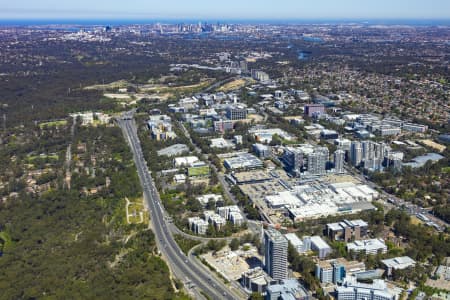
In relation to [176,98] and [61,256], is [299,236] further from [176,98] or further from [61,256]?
[176,98]

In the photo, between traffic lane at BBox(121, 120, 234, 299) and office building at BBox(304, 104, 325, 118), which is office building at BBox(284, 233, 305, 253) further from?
office building at BBox(304, 104, 325, 118)

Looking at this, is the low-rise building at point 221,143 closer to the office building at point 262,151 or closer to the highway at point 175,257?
the office building at point 262,151

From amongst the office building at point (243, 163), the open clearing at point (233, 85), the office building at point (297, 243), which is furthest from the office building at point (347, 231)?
the open clearing at point (233, 85)

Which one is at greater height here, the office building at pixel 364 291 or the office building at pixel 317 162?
the office building at pixel 317 162

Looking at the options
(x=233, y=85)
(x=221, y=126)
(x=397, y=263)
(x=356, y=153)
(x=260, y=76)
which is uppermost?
(x=260, y=76)

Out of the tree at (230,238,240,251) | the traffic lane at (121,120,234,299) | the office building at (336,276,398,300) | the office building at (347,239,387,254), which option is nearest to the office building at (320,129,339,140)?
the traffic lane at (121,120,234,299)

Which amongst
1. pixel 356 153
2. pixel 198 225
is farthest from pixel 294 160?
pixel 198 225

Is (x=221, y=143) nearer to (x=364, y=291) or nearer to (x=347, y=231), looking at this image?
(x=347, y=231)
